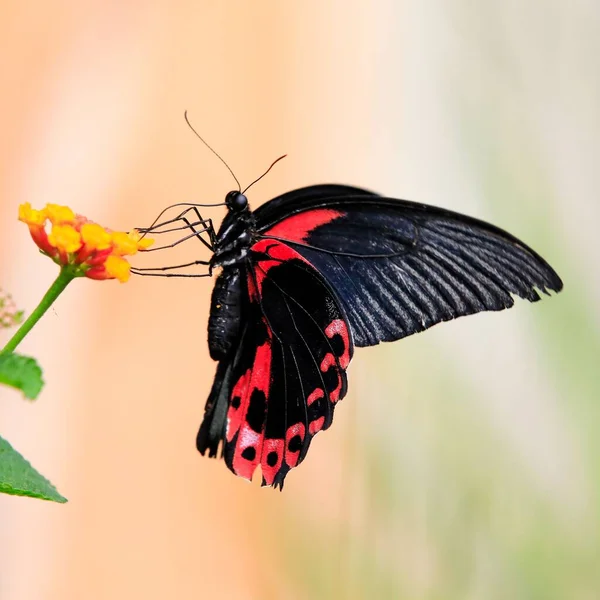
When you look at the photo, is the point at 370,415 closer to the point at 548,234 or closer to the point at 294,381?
the point at 548,234

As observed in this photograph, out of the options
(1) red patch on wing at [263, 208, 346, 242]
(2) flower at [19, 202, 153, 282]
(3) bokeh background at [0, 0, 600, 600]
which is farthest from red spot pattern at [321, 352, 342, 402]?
(3) bokeh background at [0, 0, 600, 600]

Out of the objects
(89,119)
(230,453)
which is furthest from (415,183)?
(230,453)

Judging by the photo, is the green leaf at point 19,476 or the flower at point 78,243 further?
the flower at point 78,243

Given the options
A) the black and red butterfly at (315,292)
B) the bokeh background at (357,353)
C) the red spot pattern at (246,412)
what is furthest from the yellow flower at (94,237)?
the bokeh background at (357,353)

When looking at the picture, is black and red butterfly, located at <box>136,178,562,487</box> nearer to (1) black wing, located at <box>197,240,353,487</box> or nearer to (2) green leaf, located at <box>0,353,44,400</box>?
(1) black wing, located at <box>197,240,353,487</box>

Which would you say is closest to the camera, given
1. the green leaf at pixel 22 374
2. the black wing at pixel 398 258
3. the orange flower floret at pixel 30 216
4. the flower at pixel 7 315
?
the green leaf at pixel 22 374

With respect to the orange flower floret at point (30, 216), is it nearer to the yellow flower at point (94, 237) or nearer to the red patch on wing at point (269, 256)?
the yellow flower at point (94, 237)
